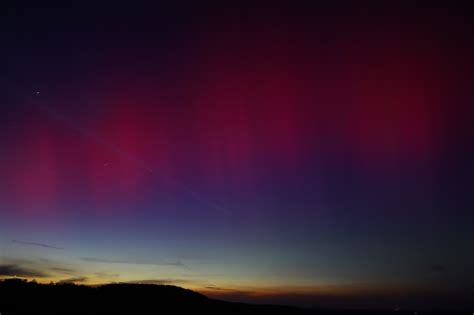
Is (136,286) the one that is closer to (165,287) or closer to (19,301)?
(165,287)

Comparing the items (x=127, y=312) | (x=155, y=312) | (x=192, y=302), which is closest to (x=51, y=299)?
(x=127, y=312)

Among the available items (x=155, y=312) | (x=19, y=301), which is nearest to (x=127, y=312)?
(x=155, y=312)

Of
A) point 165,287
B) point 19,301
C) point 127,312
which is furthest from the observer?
point 165,287

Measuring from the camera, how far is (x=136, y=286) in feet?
243

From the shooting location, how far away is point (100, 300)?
55.9 meters

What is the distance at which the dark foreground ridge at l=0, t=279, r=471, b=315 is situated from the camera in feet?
150

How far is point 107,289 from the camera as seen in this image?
65.8 meters

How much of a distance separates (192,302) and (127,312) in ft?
75.9

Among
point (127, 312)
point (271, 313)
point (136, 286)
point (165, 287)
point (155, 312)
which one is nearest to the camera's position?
point (127, 312)

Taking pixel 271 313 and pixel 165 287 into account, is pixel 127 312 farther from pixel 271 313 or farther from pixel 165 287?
pixel 271 313

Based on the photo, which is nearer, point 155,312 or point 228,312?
point 155,312

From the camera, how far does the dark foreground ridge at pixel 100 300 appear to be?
4583 cm

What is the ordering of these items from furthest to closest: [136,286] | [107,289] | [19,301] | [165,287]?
[165,287]
[136,286]
[107,289]
[19,301]

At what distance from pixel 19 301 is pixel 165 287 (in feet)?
120
